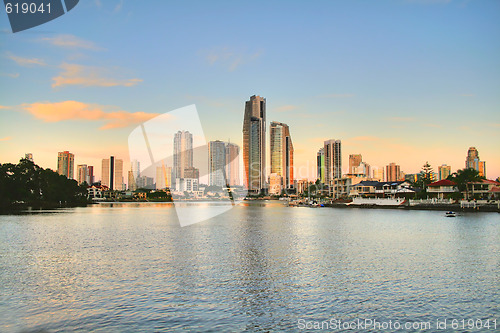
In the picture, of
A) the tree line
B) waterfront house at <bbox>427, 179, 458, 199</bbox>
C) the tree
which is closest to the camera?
the tree

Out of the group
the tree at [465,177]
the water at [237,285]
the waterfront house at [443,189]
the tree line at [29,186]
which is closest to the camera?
the water at [237,285]

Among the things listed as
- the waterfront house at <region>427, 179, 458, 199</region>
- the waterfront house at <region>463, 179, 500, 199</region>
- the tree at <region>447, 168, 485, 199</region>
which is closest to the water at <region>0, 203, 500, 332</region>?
the tree at <region>447, 168, 485, 199</region>

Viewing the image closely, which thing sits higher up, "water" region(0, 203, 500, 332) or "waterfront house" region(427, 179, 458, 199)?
"waterfront house" region(427, 179, 458, 199)

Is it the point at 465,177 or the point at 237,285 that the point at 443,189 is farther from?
the point at 237,285

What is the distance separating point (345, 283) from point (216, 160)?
14751cm

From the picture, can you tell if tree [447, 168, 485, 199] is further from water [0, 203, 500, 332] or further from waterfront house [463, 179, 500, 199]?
water [0, 203, 500, 332]

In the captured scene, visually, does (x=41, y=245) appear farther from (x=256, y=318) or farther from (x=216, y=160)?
(x=216, y=160)

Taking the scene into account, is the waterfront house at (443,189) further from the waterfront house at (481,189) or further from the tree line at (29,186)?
the tree line at (29,186)

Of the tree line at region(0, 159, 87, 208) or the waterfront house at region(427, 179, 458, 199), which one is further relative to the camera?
the waterfront house at region(427, 179, 458, 199)

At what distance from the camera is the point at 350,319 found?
20500 mm

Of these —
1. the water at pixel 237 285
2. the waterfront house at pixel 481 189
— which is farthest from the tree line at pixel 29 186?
the waterfront house at pixel 481 189

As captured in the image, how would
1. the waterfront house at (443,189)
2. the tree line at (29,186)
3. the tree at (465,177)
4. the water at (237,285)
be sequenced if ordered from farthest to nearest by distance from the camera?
the waterfront house at (443,189) < the tree line at (29,186) < the tree at (465,177) < the water at (237,285)

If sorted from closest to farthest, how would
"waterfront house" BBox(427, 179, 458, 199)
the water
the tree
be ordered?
the water → the tree → "waterfront house" BBox(427, 179, 458, 199)

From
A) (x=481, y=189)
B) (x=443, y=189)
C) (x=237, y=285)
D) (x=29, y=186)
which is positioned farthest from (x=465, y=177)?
(x=29, y=186)
